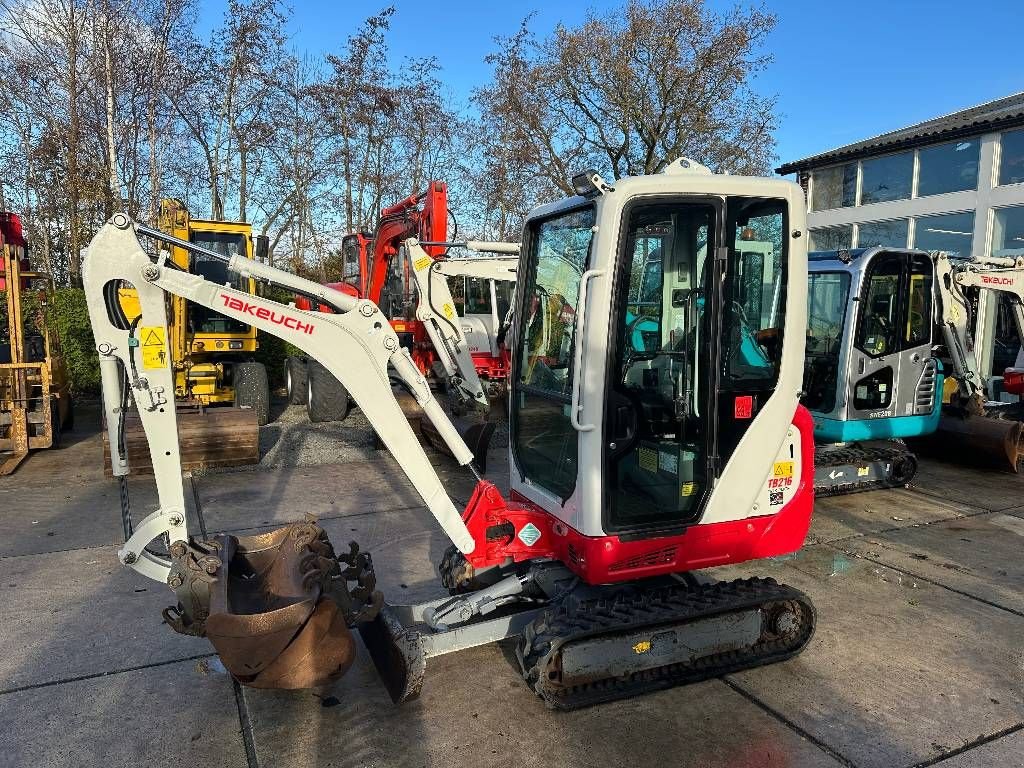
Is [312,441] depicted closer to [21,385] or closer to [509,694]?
[21,385]

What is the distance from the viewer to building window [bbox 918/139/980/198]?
50.6 feet

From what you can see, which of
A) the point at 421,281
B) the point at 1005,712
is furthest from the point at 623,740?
the point at 421,281

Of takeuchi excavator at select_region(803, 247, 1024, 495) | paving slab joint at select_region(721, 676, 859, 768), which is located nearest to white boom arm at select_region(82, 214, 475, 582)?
paving slab joint at select_region(721, 676, 859, 768)

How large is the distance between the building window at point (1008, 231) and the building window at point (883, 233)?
1971 mm

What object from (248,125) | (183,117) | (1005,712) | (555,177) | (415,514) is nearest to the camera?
(1005,712)

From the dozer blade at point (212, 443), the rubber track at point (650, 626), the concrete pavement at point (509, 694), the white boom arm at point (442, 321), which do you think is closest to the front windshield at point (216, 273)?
the dozer blade at point (212, 443)

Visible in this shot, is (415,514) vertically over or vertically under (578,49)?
under

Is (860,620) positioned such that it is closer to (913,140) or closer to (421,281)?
(421,281)

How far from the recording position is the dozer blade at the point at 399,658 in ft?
11.2

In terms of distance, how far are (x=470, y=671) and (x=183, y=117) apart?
17613mm

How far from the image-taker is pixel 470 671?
12.9 ft

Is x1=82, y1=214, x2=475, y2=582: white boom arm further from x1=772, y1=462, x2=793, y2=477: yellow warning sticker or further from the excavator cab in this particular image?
the excavator cab

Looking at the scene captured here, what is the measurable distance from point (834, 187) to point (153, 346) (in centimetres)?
1878

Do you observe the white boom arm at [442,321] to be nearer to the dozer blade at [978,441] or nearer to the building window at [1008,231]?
the dozer blade at [978,441]
